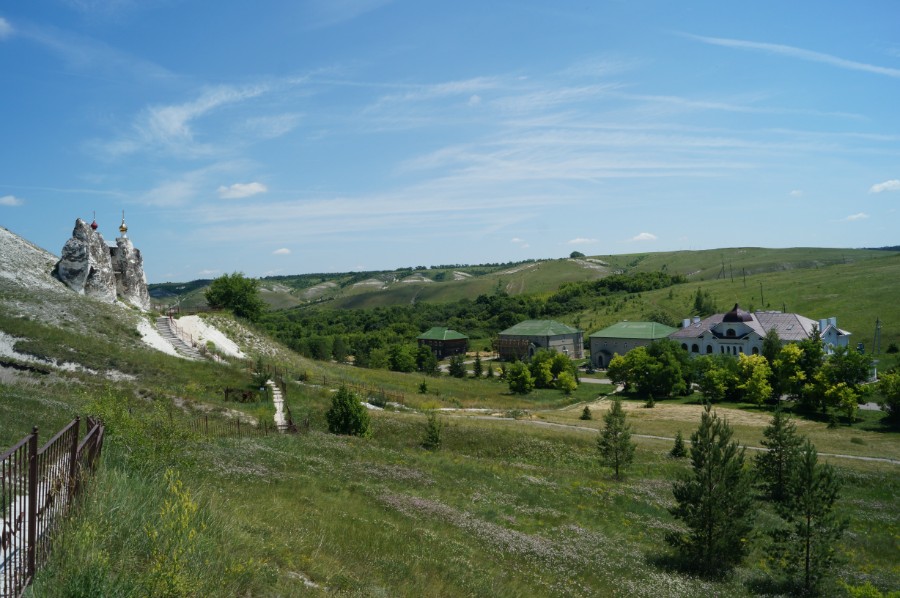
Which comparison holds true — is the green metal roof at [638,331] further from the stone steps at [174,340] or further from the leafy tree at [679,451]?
the stone steps at [174,340]

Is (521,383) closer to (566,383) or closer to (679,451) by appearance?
(566,383)

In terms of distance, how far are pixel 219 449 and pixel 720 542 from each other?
1796cm

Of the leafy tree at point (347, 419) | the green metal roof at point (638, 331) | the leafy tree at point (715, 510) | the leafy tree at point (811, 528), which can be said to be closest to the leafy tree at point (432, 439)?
the leafy tree at point (347, 419)

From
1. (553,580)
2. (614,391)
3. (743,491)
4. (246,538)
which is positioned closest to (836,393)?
(614,391)

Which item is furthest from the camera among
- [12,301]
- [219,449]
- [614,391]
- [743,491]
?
[614,391]

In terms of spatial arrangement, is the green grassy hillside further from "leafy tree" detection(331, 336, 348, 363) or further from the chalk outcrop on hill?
"leafy tree" detection(331, 336, 348, 363)

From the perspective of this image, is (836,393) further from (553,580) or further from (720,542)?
(553,580)

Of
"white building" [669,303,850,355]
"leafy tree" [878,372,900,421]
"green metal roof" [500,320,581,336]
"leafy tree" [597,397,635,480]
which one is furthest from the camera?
"green metal roof" [500,320,581,336]

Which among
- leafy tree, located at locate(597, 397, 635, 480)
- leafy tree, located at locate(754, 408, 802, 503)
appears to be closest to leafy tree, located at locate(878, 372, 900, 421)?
leafy tree, located at locate(754, 408, 802, 503)

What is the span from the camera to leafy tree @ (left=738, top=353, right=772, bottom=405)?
2741 inches

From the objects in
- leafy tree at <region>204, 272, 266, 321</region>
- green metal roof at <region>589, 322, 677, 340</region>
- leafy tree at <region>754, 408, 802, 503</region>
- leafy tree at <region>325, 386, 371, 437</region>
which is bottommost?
leafy tree at <region>754, 408, 802, 503</region>

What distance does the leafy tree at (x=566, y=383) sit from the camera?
84.1 metres

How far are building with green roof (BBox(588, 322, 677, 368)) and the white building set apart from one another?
22.7 feet

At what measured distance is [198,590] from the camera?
719 centimetres
